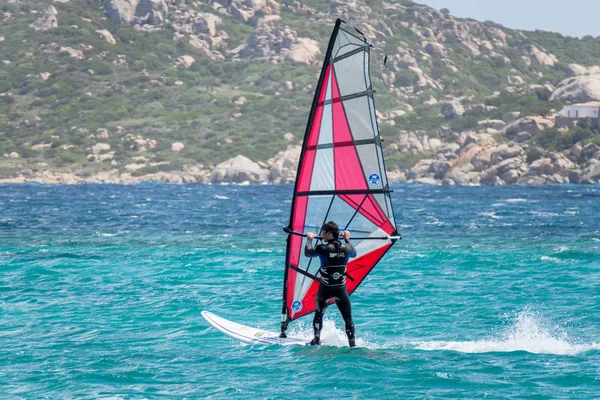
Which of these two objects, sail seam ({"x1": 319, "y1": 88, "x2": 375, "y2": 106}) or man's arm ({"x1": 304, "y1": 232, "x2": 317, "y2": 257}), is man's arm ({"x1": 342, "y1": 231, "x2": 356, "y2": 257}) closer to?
man's arm ({"x1": 304, "y1": 232, "x2": 317, "y2": 257})

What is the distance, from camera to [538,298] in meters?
21.6

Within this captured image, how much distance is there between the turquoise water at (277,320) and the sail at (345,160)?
7.45 ft

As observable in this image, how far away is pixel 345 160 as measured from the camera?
49.0ft

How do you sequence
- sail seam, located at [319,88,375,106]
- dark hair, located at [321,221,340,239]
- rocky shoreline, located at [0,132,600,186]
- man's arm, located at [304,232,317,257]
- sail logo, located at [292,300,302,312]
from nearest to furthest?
1. man's arm, located at [304,232,317,257]
2. dark hair, located at [321,221,340,239]
3. sail seam, located at [319,88,375,106]
4. sail logo, located at [292,300,302,312]
5. rocky shoreline, located at [0,132,600,186]

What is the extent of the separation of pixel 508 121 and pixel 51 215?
4293 inches

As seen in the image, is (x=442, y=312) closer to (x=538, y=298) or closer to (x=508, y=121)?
(x=538, y=298)

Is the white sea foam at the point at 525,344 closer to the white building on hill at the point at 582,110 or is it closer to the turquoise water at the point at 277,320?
the turquoise water at the point at 277,320

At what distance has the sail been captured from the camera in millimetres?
14781

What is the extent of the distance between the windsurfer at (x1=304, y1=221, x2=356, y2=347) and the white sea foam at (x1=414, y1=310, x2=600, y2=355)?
2.23m

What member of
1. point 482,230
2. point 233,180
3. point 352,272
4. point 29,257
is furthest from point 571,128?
point 352,272

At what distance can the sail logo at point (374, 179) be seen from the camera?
48.5 feet

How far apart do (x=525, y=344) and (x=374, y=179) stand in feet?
13.9

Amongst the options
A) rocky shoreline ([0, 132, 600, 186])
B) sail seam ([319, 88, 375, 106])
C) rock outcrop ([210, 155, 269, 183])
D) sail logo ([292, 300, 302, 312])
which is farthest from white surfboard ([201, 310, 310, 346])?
rock outcrop ([210, 155, 269, 183])

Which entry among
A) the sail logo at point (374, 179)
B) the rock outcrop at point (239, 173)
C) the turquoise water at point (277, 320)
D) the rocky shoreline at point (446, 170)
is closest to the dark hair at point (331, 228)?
the sail logo at point (374, 179)
